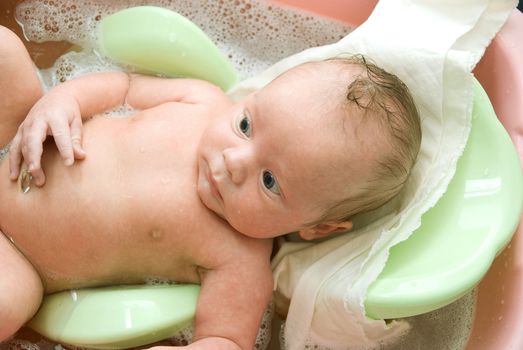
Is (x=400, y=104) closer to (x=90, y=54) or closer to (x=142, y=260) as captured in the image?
(x=142, y=260)

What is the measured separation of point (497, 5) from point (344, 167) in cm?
48

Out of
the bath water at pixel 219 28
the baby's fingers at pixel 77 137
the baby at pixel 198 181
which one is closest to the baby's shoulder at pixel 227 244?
the baby at pixel 198 181

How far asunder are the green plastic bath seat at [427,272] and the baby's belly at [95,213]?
0.19 ft

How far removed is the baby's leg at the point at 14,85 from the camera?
3.41 feet

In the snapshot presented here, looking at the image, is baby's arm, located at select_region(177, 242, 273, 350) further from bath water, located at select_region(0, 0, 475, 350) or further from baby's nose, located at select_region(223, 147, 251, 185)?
bath water, located at select_region(0, 0, 475, 350)

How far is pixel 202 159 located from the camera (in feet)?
3.30

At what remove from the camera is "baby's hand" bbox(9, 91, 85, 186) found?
0.98 metres

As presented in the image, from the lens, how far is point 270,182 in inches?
37.7

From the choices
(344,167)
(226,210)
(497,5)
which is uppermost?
(497,5)

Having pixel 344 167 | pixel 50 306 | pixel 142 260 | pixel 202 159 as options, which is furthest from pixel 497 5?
pixel 50 306

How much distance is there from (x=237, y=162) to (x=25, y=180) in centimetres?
34

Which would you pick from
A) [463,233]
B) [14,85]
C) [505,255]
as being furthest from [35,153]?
[505,255]

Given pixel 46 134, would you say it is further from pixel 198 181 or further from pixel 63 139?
pixel 198 181

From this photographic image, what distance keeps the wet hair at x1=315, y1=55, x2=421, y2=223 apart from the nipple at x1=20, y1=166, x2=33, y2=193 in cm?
44
